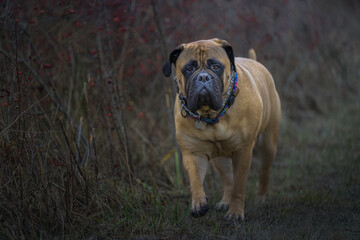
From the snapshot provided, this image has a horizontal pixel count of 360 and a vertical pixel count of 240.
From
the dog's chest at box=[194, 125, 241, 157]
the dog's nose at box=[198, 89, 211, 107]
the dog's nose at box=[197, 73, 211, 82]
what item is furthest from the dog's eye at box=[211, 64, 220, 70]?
the dog's chest at box=[194, 125, 241, 157]

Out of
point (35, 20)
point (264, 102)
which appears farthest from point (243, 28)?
point (35, 20)

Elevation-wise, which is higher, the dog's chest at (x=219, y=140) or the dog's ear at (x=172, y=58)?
the dog's ear at (x=172, y=58)

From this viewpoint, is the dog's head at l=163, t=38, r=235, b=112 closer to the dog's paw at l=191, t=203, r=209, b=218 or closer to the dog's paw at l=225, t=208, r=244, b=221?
the dog's paw at l=191, t=203, r=209, b=218

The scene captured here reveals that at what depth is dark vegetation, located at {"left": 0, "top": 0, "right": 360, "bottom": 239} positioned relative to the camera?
3.76 m

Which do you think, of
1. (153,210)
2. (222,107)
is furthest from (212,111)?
(153,210)

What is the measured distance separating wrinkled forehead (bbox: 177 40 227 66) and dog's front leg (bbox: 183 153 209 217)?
966 mm

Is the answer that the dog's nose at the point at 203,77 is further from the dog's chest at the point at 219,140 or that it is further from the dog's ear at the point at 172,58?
the dog's chest at the point at 219,140

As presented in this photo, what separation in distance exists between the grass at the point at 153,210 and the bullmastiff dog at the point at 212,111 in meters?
0.29

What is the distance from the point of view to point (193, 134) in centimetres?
419

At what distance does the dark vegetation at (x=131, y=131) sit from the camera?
12.3 feet

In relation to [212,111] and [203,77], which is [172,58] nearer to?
[203,77]

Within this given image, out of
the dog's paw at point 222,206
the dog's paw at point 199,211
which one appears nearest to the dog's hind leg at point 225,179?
the dog's paw at point 222,206

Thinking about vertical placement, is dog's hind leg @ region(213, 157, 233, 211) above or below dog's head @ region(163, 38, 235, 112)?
below

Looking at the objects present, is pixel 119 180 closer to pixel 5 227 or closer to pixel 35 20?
pixel 5 227
